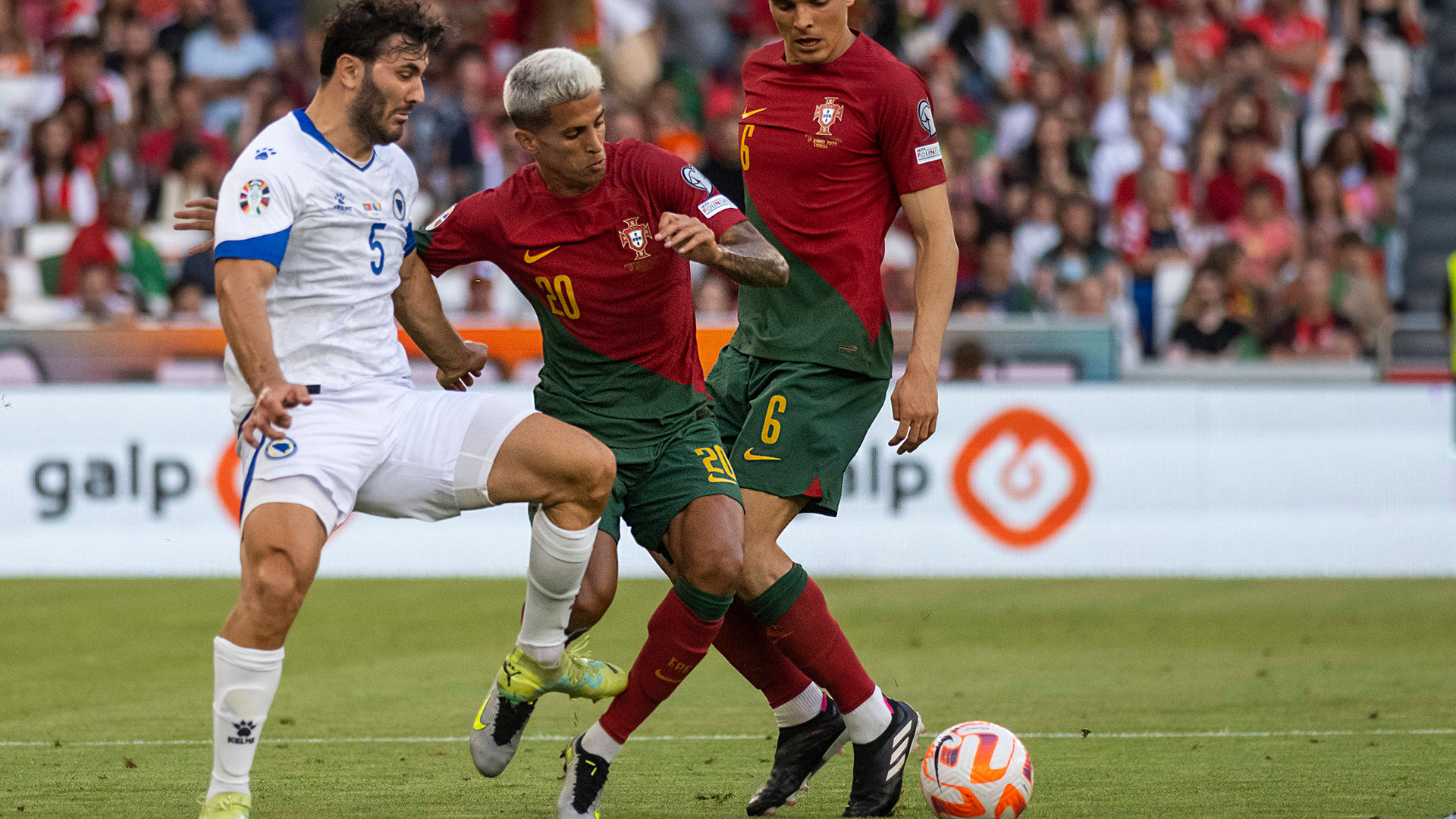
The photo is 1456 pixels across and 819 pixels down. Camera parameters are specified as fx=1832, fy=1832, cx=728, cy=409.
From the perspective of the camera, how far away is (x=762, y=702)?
23.2 feet

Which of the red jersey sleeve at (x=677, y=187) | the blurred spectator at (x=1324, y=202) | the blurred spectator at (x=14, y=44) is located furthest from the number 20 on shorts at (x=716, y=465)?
the blurred spectator at (x=14, y=44)

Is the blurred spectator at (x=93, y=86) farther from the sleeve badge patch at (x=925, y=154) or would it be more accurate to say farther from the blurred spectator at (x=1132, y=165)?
the sleeve badge patch at (x=925, y=154)

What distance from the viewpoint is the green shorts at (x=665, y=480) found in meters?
5.12

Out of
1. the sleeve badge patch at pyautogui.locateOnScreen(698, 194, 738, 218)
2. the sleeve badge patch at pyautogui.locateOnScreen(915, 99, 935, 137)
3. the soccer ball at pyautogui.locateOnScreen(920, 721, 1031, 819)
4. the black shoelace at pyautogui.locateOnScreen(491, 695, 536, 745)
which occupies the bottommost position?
the soccer ball at pyautogui.locateOnScreen(920, 721, 1031, 819)

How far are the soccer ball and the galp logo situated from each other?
527cm

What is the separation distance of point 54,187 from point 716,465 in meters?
9.96

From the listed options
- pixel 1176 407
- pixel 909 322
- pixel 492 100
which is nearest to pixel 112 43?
pixel 492 100

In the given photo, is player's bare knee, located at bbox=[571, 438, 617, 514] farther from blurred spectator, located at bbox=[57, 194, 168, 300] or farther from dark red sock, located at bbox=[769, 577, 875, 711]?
blurred spectator, located at bbox=[57, 194, 168, 300]

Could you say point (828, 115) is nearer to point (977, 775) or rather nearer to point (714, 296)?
point (977, 775)

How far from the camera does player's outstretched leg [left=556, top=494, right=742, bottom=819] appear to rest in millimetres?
4977

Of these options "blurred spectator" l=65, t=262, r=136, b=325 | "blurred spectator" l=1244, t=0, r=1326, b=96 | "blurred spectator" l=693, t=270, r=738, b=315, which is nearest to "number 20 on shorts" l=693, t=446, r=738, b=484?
"blurred spectator" l=693, t=270, r=738, b=315

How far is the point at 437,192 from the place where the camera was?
1394cm

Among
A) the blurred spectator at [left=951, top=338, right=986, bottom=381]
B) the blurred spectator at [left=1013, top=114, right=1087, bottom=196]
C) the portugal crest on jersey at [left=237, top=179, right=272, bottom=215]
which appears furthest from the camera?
the blurred spectator at [left=1013, top=114, right=1087, bottom=196]

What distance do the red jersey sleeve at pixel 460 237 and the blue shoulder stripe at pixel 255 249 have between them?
63cm
